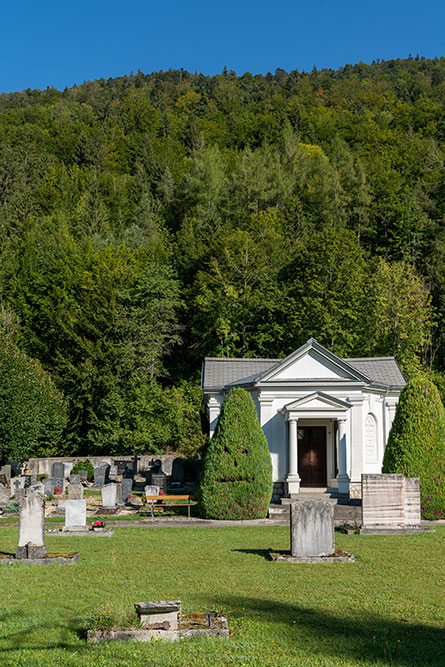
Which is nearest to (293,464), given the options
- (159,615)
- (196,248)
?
(159,615)

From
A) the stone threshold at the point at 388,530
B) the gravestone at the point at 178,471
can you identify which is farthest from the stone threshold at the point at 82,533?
the gravestone at the point at 178,471

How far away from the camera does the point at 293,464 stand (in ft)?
97.2

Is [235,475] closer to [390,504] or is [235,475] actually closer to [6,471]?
[390,504]

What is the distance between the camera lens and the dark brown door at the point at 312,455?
32062mm

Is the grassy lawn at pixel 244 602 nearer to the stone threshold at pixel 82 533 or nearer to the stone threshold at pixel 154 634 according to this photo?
the stone threshold at pixel 154 634

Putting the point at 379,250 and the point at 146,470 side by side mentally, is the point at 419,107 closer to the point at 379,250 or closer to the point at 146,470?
the point at 379,250

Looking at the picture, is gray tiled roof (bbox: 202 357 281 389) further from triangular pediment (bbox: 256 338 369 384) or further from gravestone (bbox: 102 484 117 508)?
gravestone (bbox: 102 484 117 508)

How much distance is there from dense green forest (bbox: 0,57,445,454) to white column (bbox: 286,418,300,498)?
31.6 ft

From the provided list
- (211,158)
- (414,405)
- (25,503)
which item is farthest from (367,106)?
(25,503)

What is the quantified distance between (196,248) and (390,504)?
4287cm

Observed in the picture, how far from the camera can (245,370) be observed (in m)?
35.2

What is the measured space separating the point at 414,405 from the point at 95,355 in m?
31.2

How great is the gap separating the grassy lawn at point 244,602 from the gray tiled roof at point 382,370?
59.0ft

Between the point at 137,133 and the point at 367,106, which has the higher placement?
the point at 367,106
